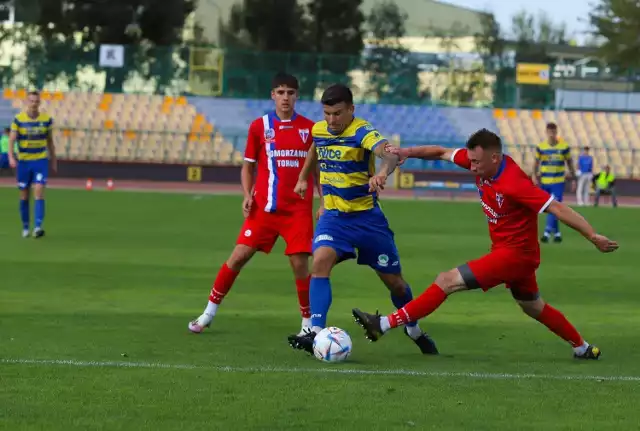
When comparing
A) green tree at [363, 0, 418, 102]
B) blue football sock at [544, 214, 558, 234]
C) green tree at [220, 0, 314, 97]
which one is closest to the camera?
blue football sock at [544, 214, 558, 234]

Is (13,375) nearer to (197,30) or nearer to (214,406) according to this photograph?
(214,406)

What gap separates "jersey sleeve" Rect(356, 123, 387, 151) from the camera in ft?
29.9

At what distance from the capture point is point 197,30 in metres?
55.4

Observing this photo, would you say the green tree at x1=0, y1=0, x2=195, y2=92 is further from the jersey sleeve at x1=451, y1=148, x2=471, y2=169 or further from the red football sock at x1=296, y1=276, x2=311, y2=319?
the jersey sleeve at x1=451, y1=148, x2=471, y2=169

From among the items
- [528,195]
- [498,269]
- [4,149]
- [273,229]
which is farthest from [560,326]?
[4,149]

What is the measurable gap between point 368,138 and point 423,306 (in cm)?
132

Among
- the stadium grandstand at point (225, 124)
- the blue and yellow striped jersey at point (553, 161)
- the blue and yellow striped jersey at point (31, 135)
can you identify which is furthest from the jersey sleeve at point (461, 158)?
the stadium grandstand at point (225, 124)

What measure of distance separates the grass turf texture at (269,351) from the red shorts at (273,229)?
0.74 m

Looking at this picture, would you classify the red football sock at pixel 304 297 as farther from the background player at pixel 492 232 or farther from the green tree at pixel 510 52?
the green tree at pixel 510 52

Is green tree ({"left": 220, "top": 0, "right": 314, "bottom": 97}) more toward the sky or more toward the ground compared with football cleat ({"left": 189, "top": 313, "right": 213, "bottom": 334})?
more toward the sky

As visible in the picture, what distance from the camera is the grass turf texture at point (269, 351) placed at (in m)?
6.91

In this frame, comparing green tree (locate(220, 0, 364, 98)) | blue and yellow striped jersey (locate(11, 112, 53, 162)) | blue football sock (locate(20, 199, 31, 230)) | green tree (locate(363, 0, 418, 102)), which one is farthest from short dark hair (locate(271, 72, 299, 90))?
green tree (locate(220, 0, 364, 98))

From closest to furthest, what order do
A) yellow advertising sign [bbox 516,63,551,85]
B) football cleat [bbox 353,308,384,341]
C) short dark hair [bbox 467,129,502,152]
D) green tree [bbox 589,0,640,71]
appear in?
short dark hair [bbox 467,129,502,152] < football cleat [bbox 353,308,384,341] < yellow advertising sign [bbox 516,63,551,85] < green tree [bbox 589,0,640,71]

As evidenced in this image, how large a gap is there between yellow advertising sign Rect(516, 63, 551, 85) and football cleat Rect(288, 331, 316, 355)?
42.4 meters
